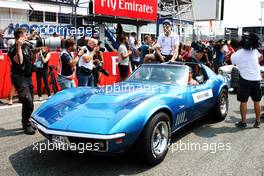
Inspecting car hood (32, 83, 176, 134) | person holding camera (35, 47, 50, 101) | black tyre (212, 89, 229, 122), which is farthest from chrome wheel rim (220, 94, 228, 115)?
person holding camera (35, 47, 50, 101)

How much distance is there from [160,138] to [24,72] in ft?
8.79

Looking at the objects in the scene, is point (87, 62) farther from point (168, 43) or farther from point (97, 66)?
point (168, 43)

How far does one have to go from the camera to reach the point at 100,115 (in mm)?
3736

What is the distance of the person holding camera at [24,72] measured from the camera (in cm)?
520

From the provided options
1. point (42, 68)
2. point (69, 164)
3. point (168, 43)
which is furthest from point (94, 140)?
point (42, 68)

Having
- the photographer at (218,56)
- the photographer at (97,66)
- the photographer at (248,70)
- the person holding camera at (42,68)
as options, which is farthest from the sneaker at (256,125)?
the photographer at (218,56)

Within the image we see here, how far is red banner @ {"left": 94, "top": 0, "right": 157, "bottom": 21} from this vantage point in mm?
12727

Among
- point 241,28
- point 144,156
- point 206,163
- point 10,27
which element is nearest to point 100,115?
point 144,156

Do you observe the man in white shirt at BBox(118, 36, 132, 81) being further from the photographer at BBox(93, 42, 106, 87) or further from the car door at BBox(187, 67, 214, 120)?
the car door at BBox(187, 67, 214, 120)

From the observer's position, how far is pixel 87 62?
643cm

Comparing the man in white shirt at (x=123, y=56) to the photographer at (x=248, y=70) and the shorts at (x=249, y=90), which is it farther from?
the shorts at (x=249, y=90)

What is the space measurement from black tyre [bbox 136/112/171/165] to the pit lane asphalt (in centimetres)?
13

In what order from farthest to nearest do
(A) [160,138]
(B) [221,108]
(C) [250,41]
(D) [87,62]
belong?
(D) [87,62] < (B) [221,108] < (C) [250,41] < (A) [160,138]

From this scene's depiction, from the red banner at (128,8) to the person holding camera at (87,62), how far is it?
651 centimetres
